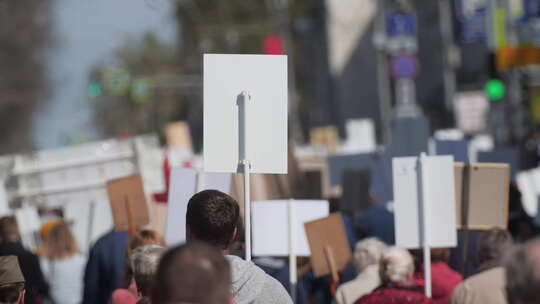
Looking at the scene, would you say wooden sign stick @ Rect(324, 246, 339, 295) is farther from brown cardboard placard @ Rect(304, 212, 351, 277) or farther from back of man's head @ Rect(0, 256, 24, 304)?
back of man's head @ Rect(0, 256, 24, 304)

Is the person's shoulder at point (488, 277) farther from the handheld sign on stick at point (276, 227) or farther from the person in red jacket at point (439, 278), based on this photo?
the handheld sign on stick at point (276, 227)

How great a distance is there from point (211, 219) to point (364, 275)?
2817 millimetres

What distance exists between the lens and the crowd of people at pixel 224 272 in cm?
313

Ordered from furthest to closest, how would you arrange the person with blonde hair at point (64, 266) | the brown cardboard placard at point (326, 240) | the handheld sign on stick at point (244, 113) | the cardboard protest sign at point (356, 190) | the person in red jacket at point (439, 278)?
the cardboard protest sign at point (356, 190) → the person with blonde hair at point (64, 266) → the brown cardboard placard at point (326, 240) → the person in red jacket at point (439, 278) → the handheld sign on stick at point (244, 113)

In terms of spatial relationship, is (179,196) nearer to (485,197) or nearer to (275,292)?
(485,197)

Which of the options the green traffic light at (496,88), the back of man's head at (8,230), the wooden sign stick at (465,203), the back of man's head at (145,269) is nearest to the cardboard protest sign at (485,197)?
the wooden sign stick at (465,203)

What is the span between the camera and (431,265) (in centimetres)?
720

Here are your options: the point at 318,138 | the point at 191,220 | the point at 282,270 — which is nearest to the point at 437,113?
the point at 318,138

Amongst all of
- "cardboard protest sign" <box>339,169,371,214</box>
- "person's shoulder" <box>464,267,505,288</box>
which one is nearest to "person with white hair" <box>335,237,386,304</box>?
"person's shoulder" <box>464,267,505,288</box>

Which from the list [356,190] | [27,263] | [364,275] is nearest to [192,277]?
[364,275]

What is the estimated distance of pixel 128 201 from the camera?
27.2 feet

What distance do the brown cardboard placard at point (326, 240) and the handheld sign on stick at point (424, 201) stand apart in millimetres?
659

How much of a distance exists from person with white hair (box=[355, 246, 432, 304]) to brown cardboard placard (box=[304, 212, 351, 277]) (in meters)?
1.42

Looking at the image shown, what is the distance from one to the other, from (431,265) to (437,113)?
48555 millimetres
